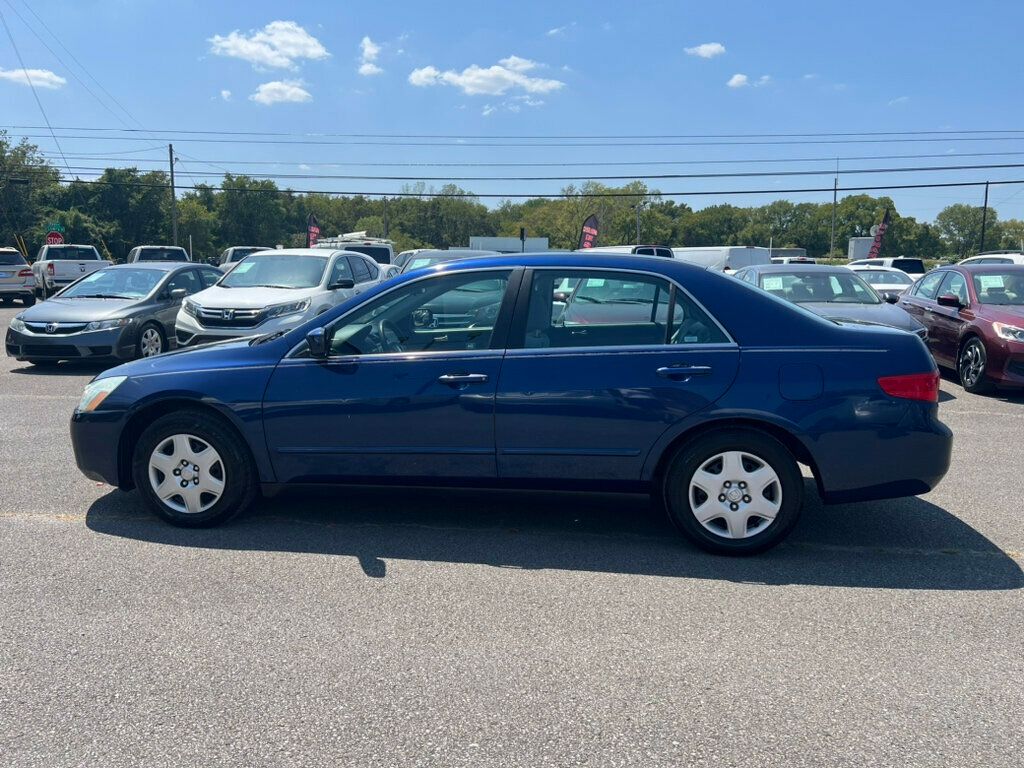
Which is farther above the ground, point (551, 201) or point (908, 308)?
point (551, 201)

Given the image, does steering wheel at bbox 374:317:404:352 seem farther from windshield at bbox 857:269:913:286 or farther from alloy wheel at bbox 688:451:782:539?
windshield at bbox 857:269:913:286

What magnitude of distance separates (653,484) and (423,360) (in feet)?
4.67

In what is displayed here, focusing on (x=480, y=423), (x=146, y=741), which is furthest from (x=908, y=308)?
(x=146, y=741)

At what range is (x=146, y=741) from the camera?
281cm

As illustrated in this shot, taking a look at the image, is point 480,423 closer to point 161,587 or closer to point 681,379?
point 681,379

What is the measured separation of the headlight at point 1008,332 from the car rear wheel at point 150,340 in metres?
10.6

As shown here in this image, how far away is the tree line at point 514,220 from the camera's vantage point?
73512 millimetres

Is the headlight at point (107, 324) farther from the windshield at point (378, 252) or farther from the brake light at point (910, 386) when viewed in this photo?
the windshield at point (378, 252)

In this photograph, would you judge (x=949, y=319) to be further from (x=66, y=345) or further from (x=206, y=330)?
(x=66, y=345)

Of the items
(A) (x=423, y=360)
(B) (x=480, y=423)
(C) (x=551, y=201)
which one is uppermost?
(C) (x=551, y=201)

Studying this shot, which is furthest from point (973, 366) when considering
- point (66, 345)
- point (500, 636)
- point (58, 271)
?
point (58, 271)

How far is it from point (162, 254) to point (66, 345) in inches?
751

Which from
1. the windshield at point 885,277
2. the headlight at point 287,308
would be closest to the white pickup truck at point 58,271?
the headlight at point 287,308

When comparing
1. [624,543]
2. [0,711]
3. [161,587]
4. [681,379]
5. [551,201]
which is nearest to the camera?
[0,711]
